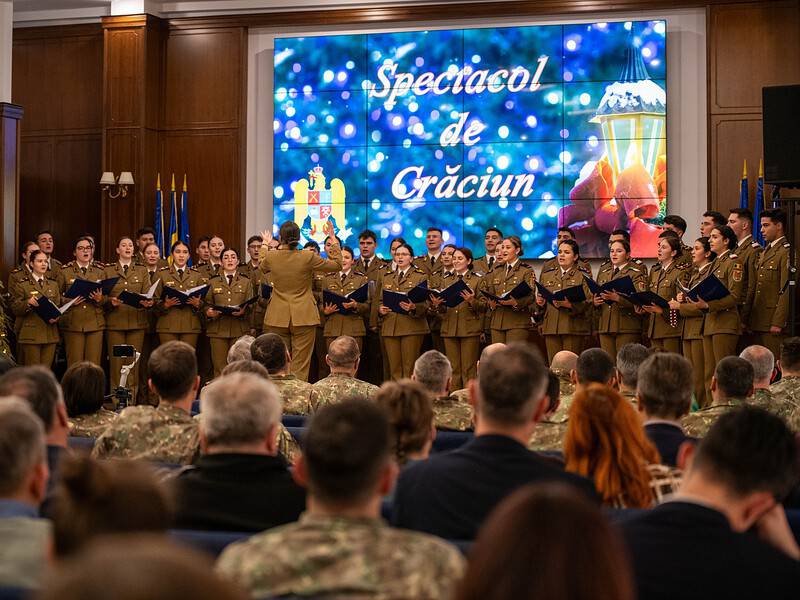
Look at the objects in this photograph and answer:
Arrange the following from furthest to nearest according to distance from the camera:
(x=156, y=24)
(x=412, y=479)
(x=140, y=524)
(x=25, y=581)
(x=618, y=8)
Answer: (x=156, y=24), (x=618, y=8), (x=412, y=479), (x=25, y=581), (x=140, y=524)

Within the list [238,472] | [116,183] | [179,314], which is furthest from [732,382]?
[116,183]

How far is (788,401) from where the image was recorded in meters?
4.99

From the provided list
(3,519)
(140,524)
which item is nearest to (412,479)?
(3,519)

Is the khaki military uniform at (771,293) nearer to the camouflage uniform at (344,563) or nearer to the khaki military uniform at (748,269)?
the khaki military uniform at (748,269)

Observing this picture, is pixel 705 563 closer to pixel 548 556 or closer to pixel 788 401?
pixel 548 556

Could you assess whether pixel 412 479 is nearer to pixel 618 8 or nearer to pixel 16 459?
pixel 16 459

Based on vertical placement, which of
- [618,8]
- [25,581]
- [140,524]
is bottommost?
[25,581]

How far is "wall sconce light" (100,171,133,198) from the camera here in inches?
447

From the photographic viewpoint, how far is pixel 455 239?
11.2 meters

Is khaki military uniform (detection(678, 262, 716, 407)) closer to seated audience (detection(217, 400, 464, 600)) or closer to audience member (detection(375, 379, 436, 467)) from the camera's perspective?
audience member (detection(375, 379, 436, 467))

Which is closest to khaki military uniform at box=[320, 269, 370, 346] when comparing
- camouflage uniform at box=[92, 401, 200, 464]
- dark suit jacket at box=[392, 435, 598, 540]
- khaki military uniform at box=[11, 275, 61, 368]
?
khaki military uniform at box=[11, 275, 61, 368]

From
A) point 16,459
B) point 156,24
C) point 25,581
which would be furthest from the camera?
point 156,24

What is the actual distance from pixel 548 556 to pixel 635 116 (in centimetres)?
1010

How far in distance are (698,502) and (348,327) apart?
770cm
